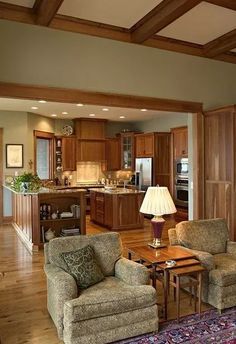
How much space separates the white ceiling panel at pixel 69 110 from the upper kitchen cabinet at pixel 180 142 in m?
0.82

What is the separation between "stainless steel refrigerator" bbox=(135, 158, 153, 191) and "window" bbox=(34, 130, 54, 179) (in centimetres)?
270

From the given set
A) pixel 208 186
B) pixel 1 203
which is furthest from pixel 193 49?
pixel 1 203

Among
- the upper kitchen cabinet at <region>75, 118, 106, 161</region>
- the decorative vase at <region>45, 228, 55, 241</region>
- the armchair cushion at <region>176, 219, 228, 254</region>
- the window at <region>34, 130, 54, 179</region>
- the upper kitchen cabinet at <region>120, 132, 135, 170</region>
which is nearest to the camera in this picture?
the armchair cushion at <region>176, 219, 228, 254</region>

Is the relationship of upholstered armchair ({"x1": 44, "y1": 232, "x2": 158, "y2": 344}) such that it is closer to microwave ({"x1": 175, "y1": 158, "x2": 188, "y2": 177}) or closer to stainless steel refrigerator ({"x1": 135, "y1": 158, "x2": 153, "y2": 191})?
microwave ({"x1": 175, "y1": 158, "x2": 188, "y2": 177})

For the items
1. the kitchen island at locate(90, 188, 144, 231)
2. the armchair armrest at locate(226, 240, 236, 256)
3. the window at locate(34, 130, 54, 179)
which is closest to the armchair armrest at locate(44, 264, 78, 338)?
the armchair armrest at locate(226, 240, 236, 256)

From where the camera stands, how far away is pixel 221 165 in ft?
16.3

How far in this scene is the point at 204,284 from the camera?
339cm

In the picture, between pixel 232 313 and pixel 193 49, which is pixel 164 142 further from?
pixel 232 313

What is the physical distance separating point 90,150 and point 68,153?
2.40ft

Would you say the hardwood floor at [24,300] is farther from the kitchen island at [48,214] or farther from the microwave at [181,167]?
the microwave at [181,167]

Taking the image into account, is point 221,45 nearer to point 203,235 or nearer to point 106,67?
point 106,67

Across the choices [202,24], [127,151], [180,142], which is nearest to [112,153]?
[127,151]

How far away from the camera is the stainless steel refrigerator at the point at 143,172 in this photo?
9195 mm

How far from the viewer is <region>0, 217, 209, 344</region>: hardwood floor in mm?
2862
